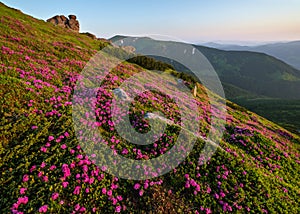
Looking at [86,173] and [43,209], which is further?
[86,173]

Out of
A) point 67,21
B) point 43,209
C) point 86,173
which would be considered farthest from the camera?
point 67,21

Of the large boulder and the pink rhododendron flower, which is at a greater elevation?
the large boulder

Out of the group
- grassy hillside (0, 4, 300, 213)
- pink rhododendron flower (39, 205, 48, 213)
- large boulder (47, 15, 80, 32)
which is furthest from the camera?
large boulder (47, 15, 80, 32)

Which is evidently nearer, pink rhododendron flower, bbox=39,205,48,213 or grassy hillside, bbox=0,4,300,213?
pink rhododendron flower, bbox=39,205,48,213

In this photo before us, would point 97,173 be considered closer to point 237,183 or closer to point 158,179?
point 158,179

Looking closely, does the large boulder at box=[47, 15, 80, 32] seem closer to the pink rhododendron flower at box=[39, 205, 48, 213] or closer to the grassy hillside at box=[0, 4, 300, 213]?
the grassy hillside at box=[0, 4, 300, 213]

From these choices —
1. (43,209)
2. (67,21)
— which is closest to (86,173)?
(43,209)

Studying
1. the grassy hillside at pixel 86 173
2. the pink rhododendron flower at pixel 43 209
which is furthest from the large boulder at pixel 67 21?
the pink rhododendron flower at pixel 43 209

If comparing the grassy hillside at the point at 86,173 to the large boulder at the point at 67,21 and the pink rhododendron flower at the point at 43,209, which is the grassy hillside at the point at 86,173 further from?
the large boulder at the point at 67,21

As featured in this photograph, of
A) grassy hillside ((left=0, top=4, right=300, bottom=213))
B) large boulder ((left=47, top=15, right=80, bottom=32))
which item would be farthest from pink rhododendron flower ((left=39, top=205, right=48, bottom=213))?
large boulder ((left=47, top=15, right=80, bottom=32))

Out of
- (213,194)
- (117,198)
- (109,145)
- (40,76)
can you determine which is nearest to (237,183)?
(213,194)

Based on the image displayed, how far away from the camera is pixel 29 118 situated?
35.2ft

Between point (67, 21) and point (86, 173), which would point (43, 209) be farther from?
point (67, 21)

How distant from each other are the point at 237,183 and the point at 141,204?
6694mm
